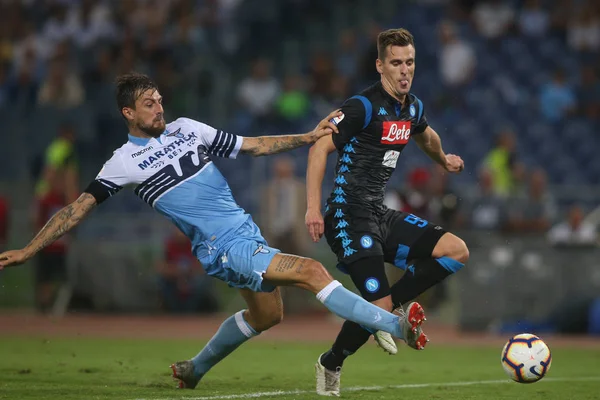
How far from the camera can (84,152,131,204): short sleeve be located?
7633 millimetres

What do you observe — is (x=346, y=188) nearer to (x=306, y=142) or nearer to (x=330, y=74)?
(x=306, y=142)

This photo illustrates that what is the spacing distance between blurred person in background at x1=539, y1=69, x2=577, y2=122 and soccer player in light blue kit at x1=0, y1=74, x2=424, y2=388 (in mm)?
12265

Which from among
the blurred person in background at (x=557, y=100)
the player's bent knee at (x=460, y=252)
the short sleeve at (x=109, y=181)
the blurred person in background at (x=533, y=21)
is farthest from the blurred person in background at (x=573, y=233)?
the short sleeve at (x=109, y=181)

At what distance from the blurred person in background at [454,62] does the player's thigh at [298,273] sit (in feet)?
41.3

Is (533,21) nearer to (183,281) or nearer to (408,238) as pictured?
(183,281)

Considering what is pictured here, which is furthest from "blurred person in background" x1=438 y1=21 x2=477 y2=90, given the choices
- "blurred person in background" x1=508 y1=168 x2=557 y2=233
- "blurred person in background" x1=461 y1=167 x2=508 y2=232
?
"blurred person in background" x1=508 y1=168 x2=557 y2=233

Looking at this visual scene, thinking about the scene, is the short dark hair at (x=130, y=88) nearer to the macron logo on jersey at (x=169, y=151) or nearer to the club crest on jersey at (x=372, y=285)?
the macron logo on jersey at (x=169, y=151)

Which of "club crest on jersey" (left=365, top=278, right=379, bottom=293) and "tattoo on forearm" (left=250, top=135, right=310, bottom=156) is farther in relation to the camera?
"tattoo on forearm" (left=250, top=135, right=310, bottom=156)

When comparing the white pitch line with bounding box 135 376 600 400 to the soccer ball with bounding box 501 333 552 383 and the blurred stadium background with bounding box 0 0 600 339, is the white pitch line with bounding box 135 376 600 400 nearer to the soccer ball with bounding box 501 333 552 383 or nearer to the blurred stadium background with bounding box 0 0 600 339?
the soccer ball with bounding box 501 333 552 383

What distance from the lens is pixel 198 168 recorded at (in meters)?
7.81

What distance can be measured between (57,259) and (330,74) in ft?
19.8

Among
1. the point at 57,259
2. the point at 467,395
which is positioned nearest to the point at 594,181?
the point at 57,259

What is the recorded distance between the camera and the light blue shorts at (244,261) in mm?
7453

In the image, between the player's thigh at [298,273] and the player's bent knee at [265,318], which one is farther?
the player's bent knee at [265,318]
